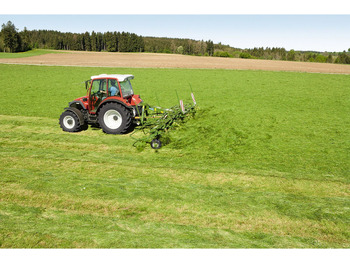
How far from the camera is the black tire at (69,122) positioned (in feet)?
32.2

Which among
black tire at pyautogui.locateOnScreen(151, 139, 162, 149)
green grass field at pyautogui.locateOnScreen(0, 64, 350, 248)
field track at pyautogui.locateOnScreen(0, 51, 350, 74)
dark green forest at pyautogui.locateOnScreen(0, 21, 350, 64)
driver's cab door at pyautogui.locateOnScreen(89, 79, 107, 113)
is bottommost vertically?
green grass field at pyautogui.locateOnScreen(0, 64, 350, 248)

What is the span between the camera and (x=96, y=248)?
155 inches

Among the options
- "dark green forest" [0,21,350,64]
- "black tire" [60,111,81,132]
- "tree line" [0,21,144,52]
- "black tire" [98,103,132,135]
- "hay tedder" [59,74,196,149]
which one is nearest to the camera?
"black tire" [98,103,132,135]

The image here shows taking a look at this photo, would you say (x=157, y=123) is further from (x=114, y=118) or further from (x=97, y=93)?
(x=97, y=93)

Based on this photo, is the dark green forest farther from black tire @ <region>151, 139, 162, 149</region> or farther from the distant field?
black tire @ <region>151, 139, 162, 149</region>

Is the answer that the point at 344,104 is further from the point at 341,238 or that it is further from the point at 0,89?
the point at 0,89

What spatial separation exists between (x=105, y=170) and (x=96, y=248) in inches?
127

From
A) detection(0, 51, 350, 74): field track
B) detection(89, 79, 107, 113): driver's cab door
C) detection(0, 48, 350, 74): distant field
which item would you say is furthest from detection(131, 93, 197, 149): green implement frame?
detection(0, 51, 350, 74): field track

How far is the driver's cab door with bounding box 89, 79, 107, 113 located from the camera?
9.88 m

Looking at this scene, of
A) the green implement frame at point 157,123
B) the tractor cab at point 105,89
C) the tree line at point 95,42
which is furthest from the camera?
the tree line at point 95,42

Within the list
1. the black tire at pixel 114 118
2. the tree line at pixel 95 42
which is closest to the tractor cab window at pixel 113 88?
the black tire at pixel 114 118

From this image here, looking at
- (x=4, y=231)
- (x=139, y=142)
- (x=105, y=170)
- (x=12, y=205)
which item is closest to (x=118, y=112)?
(x=139, y=142)

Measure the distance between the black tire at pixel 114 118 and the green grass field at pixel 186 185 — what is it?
13.4 inches

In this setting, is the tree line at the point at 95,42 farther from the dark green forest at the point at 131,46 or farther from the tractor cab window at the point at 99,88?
the tractor cab window at the point at 99,88
